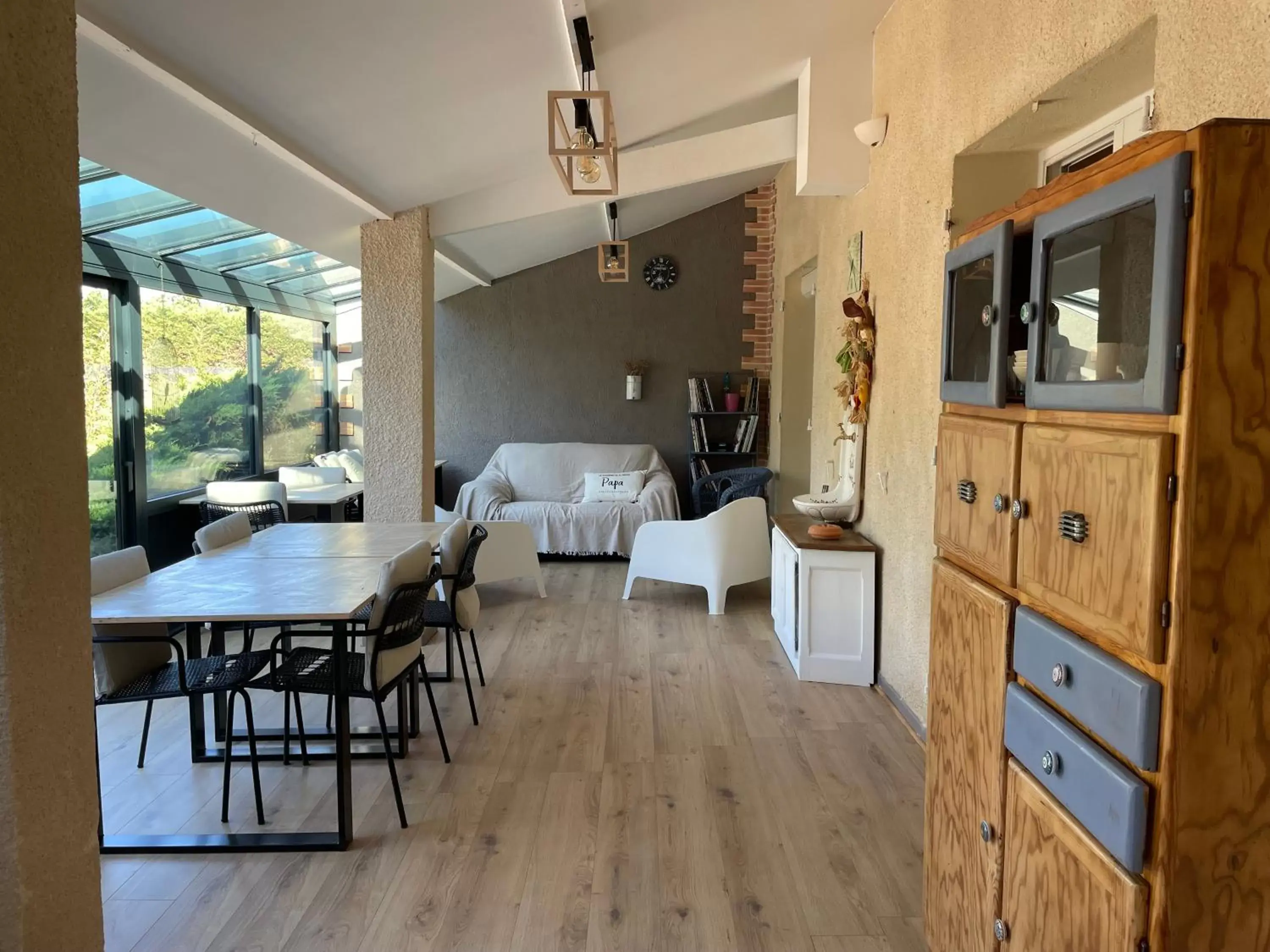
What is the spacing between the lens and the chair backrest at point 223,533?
3500 mm

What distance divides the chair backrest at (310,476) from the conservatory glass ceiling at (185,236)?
4.70ft

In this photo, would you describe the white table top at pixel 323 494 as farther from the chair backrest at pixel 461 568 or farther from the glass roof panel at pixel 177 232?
the chair backrest at pixel 461 568

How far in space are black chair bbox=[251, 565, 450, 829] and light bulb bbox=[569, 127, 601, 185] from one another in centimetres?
152

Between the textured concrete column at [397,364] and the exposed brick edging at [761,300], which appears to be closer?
the textured concrete column at [397,364]

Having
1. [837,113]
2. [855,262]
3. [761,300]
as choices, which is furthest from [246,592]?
[761,300]

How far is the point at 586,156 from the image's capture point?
110 inches

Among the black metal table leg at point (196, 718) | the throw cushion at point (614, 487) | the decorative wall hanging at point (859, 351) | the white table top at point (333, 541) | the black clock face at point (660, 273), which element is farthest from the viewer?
the black clock face at point (660, 273)

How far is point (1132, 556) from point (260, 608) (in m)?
2.25

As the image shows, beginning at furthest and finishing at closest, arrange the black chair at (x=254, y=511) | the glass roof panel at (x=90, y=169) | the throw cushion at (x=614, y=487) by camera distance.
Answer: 1. the throw cushion at (x=614, y=487)
2. the black chair at (x=254, y=511)
3. the glass roof panel at (x=90, y=169)

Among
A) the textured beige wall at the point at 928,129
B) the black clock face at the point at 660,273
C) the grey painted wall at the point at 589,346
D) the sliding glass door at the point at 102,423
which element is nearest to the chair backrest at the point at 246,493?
the sliding glass door at the point at 102,423

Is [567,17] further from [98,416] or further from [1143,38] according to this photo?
[98,416]

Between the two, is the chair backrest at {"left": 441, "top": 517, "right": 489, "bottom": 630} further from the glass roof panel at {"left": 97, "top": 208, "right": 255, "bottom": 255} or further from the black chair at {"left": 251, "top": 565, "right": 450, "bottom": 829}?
the glass roof panel at {"left": 97, "top": 208, "right": 255, "bottom": 255}

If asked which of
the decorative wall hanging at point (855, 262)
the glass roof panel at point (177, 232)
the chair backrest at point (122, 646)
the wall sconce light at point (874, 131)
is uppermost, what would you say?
the wall sconce light at point (874, 131)

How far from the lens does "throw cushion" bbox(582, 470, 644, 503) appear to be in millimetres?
7539
